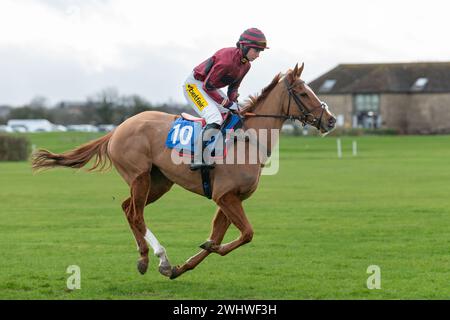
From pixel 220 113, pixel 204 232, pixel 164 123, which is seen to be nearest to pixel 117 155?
pixel 164 123

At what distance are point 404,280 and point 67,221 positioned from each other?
10.0m

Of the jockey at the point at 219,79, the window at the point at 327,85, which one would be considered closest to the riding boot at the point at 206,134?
the jockey at the point at 219,79

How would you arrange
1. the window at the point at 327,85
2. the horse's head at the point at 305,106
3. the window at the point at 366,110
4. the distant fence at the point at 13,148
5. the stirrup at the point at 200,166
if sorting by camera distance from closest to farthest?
the stirrup at the point at 200,166 → the horse's head at the point at 305,106 → the distant fence at the point at 13,148 → the window at the point at 366,110 → the window at the point at 327,85

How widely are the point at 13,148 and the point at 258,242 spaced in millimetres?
41795

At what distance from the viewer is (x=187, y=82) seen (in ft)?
39.3

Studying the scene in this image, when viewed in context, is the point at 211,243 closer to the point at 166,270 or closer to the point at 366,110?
the point at 166,270

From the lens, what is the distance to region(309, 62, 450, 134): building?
115625mm

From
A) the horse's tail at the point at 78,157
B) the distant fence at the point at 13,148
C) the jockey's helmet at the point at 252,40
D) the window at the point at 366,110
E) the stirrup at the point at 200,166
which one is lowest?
the stirrup at the point at 200,166

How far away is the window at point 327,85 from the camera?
118250 millimetres

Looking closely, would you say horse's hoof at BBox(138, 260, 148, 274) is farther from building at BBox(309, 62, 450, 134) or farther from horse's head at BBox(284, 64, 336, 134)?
building at BBox(309, 62, 450, 134)

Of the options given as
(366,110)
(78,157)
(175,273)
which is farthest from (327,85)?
(175,273)

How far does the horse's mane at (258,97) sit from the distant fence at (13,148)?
4473 cm

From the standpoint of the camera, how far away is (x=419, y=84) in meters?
117

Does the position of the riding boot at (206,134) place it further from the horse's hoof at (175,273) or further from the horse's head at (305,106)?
the horse's hoof at (175,273)
